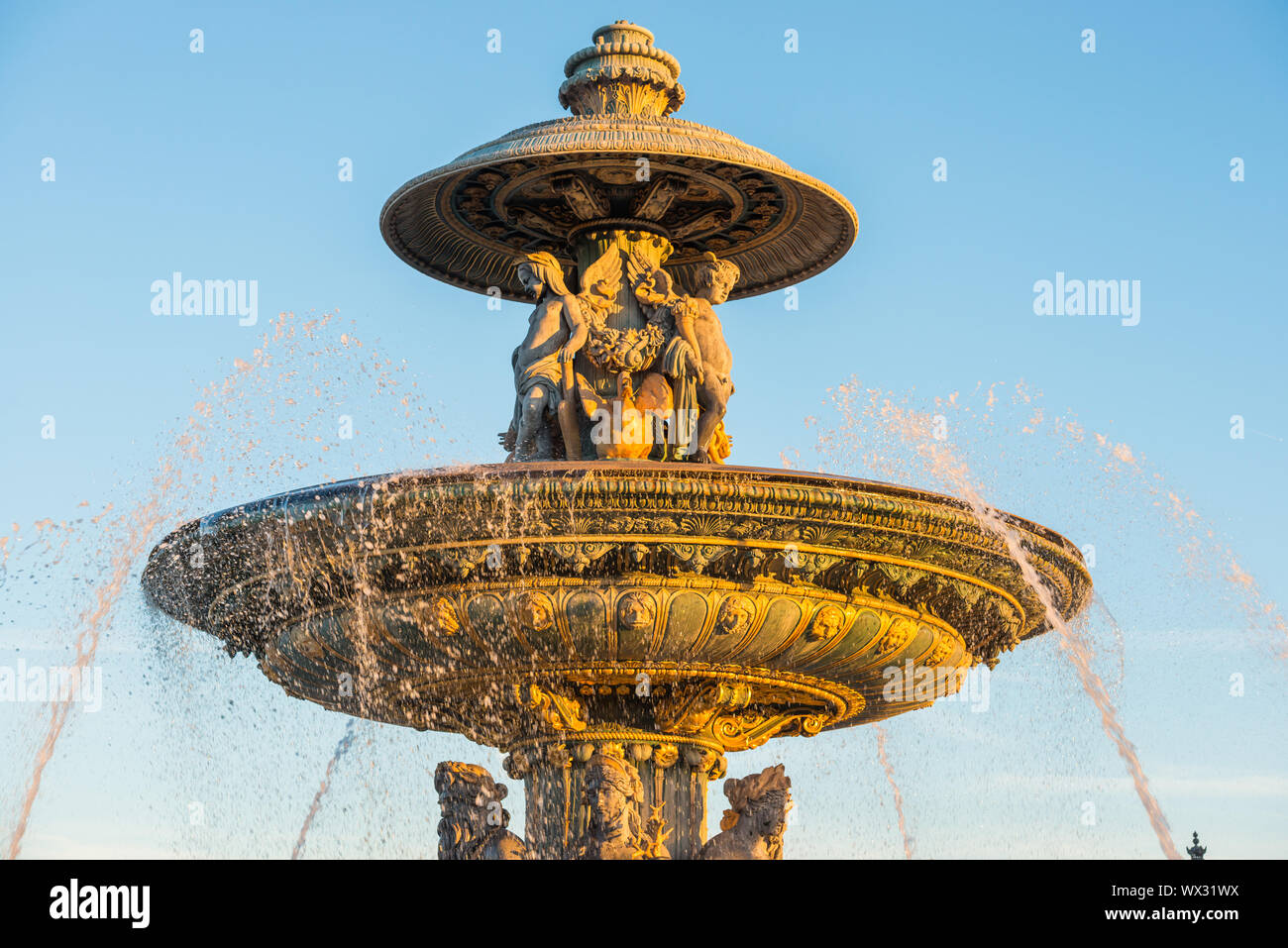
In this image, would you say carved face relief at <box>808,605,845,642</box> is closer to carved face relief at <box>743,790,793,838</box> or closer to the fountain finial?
carved face relief at <box>743,790,793,838</box>

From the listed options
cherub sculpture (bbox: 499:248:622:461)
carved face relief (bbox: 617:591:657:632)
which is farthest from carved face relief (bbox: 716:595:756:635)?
cherub sculpture (bbox: 499:248:622:461)

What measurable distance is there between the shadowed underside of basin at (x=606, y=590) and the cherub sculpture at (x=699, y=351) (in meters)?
1.81

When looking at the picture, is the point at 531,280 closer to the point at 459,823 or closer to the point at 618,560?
the point at 618,560

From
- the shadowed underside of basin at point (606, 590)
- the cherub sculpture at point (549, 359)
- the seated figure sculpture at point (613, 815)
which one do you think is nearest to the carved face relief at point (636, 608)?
the shadowed underside of basin at point (606, 590)

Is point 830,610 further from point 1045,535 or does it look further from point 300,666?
point 300,666

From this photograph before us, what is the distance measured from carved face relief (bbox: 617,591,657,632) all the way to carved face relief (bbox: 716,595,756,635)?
13.9 inches

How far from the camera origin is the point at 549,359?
1064 cm

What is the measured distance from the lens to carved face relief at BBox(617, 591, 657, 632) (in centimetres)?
865

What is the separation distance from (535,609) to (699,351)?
2633mm

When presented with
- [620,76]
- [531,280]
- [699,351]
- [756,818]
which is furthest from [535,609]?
[620,76]

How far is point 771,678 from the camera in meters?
9.44

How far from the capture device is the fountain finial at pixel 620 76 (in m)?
11.5
